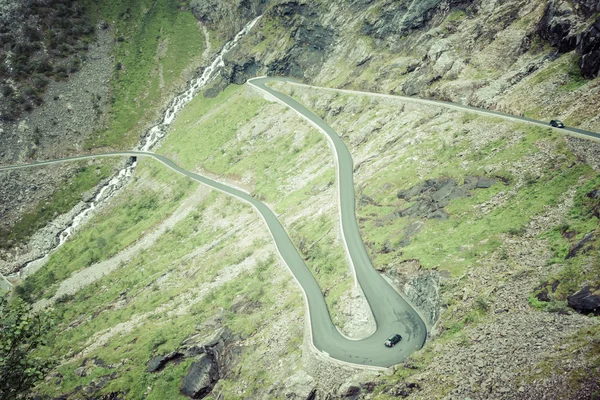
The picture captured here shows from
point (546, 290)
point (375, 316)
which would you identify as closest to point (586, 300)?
point (546, 290)

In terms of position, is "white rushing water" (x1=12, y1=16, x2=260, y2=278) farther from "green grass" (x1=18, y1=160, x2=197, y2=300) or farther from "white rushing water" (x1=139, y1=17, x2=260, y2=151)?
"green grass" (x1=18, y1=160, x2=197, y2=300)

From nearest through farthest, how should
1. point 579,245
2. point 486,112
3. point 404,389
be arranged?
point 404,389
point 579,245
point 486,112

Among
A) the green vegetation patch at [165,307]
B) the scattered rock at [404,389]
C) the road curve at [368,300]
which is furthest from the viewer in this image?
the green vegetation patch at [165,307]

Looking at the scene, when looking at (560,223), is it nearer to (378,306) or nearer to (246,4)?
(378,306)

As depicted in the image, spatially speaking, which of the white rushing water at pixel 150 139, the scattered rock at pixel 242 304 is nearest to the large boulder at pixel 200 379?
the scattered rock at pixel 242 304

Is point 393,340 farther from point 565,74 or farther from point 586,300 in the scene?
point 565,74

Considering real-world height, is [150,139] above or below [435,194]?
above

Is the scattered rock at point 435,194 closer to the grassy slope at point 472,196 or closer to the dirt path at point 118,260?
the grassy slope at point 472,196

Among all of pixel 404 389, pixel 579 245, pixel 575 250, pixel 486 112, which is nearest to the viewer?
pixel 404 389
